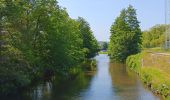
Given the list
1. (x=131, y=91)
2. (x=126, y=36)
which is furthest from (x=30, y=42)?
(x=126, y=36)

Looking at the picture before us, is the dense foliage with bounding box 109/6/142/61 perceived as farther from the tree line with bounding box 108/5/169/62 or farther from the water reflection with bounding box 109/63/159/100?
the water reflection with bounding box 109/63/159/100

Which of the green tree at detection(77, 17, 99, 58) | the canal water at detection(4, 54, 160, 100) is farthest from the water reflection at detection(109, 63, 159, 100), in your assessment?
the green tree at detection(77, 17, 99, 58)

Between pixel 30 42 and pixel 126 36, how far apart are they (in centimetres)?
5850

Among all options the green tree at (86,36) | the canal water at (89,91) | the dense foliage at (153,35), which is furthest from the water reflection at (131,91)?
the dense foliage at (153,35)

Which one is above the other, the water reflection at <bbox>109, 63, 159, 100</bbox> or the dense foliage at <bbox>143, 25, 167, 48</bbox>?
the dense foliage at <bbox>143, 25, 167, 48</bbox>

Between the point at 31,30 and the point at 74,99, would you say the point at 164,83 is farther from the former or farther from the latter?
the point at 31,30

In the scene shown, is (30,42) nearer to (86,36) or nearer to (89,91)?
(89,91)

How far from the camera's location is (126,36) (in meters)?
104

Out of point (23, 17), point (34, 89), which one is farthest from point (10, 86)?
point (23, 17)

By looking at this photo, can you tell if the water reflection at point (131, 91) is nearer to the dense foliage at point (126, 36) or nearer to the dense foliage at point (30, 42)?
the dense foliage at point (30, 42)

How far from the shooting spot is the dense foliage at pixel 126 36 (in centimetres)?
10350

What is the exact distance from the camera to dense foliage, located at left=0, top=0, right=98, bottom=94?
36.8 meters

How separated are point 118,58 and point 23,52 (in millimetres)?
66806

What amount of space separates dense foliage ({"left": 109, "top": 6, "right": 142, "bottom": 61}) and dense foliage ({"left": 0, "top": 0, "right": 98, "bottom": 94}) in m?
45.2
